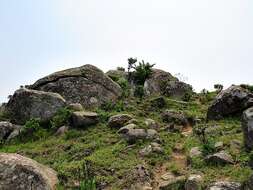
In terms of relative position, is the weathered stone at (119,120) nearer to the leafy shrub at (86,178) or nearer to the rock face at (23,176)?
the leafy shrub at (86,178)

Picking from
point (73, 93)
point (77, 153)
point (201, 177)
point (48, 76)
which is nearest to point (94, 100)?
point (73, 93)

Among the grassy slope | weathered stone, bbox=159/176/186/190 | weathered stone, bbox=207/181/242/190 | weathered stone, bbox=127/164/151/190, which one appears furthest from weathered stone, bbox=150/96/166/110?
weathered stone, bbox=207/181/242/190

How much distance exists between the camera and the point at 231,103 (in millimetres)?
24578

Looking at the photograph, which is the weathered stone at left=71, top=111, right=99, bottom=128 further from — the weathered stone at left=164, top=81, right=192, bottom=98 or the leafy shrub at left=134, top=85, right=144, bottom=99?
the weathered stone at left=164, top=81, right=192, bottom=98

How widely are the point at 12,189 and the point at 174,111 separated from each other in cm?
1067

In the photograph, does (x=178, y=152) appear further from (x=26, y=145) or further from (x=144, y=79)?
(x=144, y=79)

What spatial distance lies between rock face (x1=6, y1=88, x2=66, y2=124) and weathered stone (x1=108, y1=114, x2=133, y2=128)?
3959 mm

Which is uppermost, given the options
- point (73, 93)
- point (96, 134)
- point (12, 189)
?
point (73, 93)

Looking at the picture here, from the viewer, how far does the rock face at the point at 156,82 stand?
33219 mm

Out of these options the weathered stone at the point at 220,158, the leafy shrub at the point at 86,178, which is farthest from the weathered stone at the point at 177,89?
the weathered stone at the point at 220,158

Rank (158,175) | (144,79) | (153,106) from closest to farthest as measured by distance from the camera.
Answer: (158,175) < (153,106) < (144,79)

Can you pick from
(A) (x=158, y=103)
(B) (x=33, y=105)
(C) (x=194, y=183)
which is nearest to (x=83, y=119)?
(B) (x=33, y=105)

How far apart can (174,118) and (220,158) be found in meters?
7.27

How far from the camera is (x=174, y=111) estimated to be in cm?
2638
